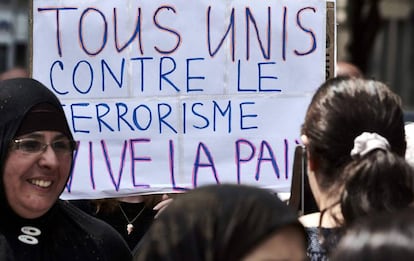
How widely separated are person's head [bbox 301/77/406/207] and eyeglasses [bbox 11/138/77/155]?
31.8 inches

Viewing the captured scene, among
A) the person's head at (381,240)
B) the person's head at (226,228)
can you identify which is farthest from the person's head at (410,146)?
the person's head at (381,240)

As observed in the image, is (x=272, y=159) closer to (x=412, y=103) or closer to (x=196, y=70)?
(x=196, y=70)

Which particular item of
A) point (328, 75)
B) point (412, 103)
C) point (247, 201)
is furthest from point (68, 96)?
point (412, 103)

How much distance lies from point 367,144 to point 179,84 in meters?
1.52

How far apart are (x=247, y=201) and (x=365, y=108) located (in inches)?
33.3

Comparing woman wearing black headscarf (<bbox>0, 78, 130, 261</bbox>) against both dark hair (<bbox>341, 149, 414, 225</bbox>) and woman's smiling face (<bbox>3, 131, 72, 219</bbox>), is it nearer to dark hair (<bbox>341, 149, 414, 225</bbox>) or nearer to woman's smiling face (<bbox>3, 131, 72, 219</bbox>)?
woman's smiling face (<bbox>3, 131, 72, 219</bbox>)

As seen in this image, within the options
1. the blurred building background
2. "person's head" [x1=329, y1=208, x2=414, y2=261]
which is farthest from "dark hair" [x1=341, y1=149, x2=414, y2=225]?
the blurred building background

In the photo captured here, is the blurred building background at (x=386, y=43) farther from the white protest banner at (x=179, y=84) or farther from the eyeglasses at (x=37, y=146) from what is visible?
the eyeglasses at (x=37, y=146)

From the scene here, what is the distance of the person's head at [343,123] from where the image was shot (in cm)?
291

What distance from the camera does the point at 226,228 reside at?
211 centimetres

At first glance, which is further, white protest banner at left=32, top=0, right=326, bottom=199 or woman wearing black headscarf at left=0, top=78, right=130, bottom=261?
white protest banner at left=32, top=0, right=326, bottom=199

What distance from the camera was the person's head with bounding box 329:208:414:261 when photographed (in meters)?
1.89

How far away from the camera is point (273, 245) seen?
85.8 inches

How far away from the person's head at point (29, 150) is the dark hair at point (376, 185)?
0.96 m
